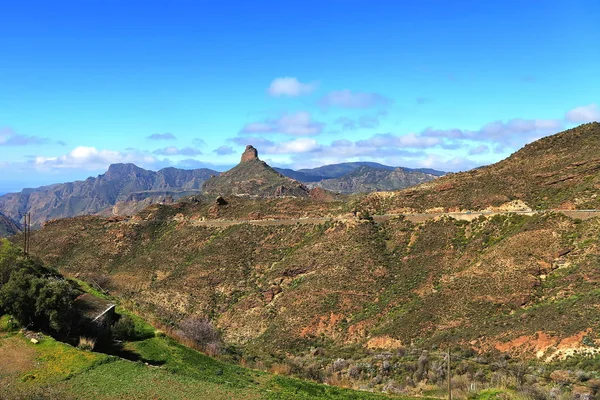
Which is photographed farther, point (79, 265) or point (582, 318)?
point (79, 265)

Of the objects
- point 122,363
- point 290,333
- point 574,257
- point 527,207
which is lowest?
point 290,333

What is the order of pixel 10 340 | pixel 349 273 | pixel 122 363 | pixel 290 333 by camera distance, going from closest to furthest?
pixel 122 363, pixel 10 340, pixel 290 333, pixel 349 273

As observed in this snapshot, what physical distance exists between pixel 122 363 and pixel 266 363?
29.5 ft

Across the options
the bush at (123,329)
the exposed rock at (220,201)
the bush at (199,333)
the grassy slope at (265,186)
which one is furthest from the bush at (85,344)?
the grassy slope at (265,186)

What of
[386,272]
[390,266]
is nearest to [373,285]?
[386,272]

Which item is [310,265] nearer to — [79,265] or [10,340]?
[10,340]

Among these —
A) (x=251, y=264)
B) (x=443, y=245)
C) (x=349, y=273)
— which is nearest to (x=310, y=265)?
(x=349, y=273)

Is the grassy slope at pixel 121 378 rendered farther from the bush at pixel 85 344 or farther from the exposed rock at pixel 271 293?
the exposed rock at pixel 271 293

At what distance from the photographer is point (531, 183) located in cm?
4509

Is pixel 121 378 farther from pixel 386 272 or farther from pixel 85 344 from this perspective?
pixel 386 272

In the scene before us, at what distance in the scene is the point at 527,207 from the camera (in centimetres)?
4194

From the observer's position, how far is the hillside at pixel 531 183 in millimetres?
41375

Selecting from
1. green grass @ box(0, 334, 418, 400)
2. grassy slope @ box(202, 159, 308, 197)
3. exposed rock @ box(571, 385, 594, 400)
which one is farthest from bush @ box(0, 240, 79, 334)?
grassy slope @ box(202, 159, 308, 197)

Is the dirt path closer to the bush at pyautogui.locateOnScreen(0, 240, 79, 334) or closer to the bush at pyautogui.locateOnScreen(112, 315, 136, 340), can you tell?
the bush at pyautogui.locateOnScreen(112, 315, 136, 340)
